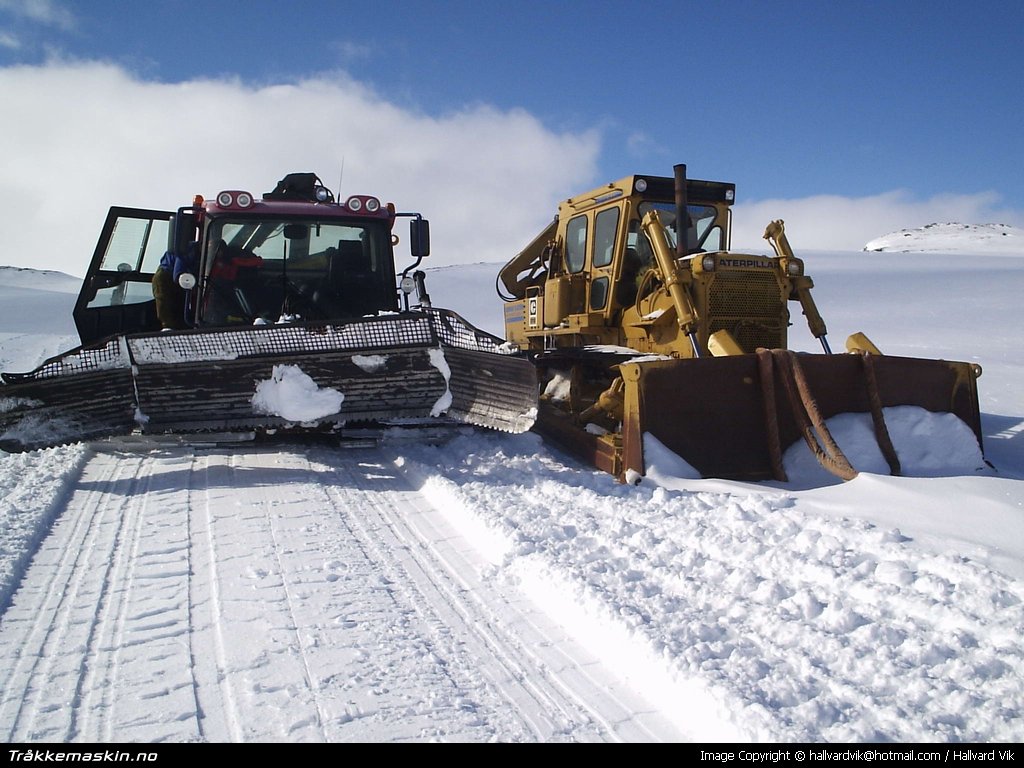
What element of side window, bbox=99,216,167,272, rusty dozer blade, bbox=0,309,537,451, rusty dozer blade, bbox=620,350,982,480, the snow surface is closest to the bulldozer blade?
rusty dozer blade, bbox=0,309,537,451

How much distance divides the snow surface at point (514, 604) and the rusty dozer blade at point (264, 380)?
1.28 feet

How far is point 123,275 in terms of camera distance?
6426mm

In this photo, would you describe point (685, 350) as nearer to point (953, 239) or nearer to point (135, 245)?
point (135, 245)

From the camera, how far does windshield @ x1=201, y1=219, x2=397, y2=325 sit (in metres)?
5.94

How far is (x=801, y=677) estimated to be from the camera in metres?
2.26

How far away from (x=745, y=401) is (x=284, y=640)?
3454 millimetres

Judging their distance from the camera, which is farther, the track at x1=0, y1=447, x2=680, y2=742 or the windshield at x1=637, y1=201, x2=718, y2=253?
the windshield at x1=637, y1=201, x2=718, y2=253

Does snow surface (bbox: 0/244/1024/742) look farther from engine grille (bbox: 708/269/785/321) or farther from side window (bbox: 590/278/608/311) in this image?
side window (bbox: 590/278/608/311)

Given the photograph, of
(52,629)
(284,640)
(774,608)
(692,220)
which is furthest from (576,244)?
(52,629)

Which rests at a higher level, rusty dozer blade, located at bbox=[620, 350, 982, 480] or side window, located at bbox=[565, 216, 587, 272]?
side window, located at bbox=[565, 216, 587, 272]

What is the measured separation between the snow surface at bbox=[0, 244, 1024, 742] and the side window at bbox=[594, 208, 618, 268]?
3.09 metres

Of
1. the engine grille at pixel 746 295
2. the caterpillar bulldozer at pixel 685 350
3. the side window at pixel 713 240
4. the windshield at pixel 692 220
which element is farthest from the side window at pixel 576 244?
the engine grille at pixel 746 295

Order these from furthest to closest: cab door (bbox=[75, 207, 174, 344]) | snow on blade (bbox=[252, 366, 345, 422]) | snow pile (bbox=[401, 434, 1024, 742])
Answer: cab door (bbox=[75, 207, 174, 344]), snow on blade (bbox=[252, 366, 345, 422]), snow pile (bbox=[401, 434, 1024, 742])

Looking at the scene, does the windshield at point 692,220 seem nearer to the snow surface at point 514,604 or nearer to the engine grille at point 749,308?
the engine grille at point 749,308
